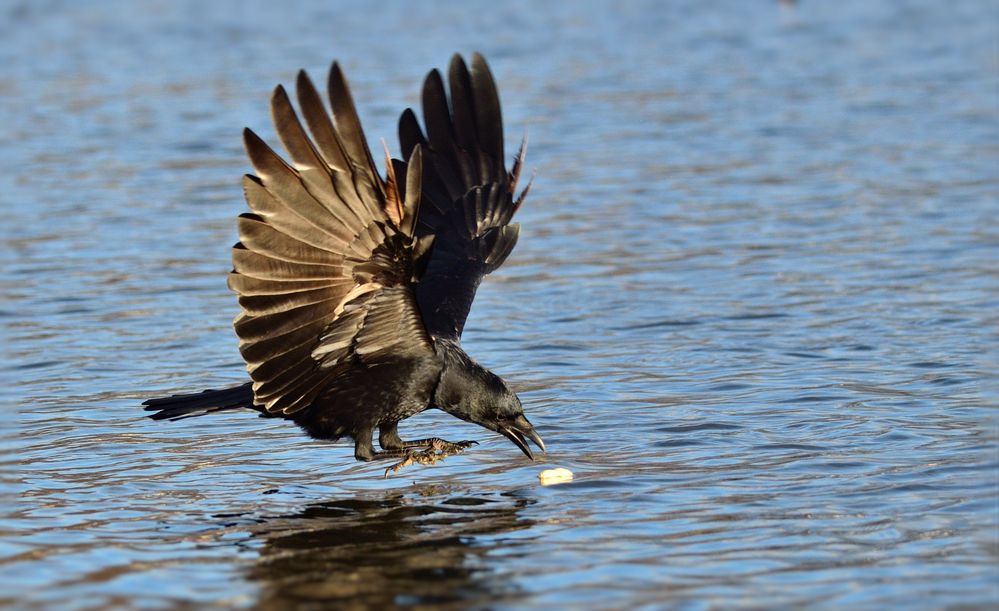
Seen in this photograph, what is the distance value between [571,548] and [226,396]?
193 cm

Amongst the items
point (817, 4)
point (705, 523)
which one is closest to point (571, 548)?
point (705, 523)

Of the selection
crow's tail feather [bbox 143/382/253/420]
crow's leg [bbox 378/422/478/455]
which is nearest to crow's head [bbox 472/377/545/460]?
crow's leg [bbox 378/422/478/455]

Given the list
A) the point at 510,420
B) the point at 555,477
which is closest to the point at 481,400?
the point at 510,420

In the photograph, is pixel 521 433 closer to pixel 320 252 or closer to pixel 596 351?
pixel 320 252

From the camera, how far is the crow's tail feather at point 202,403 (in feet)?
22.2

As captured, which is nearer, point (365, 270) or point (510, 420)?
point (365, 270)

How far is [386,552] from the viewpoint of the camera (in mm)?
5793

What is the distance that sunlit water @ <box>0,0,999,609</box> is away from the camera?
5578mm

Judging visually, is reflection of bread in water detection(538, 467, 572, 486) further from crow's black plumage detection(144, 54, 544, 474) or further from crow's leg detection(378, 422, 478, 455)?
crow's leg detection(378, 422, 478, 455)

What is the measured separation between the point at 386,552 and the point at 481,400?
1.15 meters

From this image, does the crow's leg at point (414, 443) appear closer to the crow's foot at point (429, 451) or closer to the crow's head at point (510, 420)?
the crow's foot at point (429, 451)

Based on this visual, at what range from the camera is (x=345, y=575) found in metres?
5.52

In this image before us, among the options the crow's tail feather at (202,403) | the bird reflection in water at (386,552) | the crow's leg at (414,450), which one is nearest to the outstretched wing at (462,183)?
the crow's leg at (414,450)

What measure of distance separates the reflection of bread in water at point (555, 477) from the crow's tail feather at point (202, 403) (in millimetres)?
1336
